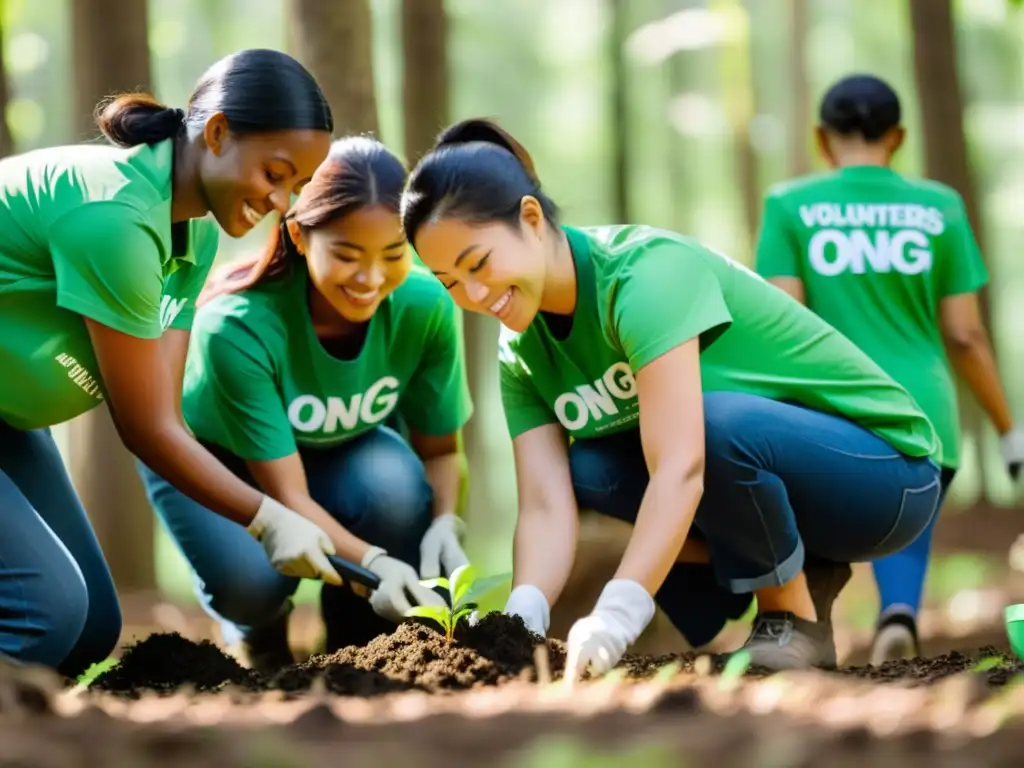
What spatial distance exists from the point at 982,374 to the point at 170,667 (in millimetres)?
2848

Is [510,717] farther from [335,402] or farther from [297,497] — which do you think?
[335,402]

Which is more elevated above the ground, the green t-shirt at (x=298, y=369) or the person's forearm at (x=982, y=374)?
the green t-shirt at (x=298, y=369)

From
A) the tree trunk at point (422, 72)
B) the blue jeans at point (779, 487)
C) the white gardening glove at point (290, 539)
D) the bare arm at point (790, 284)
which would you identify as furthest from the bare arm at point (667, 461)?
the tree trunk at point (422, 72)

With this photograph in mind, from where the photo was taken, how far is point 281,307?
11.4 feet

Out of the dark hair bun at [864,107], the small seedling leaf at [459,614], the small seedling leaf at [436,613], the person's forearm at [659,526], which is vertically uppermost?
the dark hair bun at [864,107]

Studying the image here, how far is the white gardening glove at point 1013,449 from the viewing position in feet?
14.4

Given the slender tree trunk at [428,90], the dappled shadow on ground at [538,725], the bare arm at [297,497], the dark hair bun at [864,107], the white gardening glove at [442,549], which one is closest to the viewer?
the dappled shadow on ground at [538,725]

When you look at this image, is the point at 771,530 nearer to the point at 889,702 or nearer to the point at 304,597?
the point at 889,702

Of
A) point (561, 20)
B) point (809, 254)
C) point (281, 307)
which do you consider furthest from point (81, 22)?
point (561, 20)

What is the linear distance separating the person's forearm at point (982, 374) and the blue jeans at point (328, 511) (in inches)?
74.2

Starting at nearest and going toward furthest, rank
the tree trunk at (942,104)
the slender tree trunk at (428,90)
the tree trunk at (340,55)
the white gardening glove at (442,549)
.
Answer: the white gardening glove at (442,549), the tree trunk at (340,55), the slender tree trunk at (428,90), the tree trunk at (942,104)

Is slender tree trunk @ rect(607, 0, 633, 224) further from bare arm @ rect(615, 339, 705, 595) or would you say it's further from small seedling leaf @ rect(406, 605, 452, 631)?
small seedling leaf @ rect(406, 605, 452, 631)

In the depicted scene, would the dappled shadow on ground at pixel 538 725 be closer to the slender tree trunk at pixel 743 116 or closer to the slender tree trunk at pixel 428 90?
the slender tree trunk at pixel 428 90

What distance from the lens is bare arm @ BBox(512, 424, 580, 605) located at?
9.77 ft
